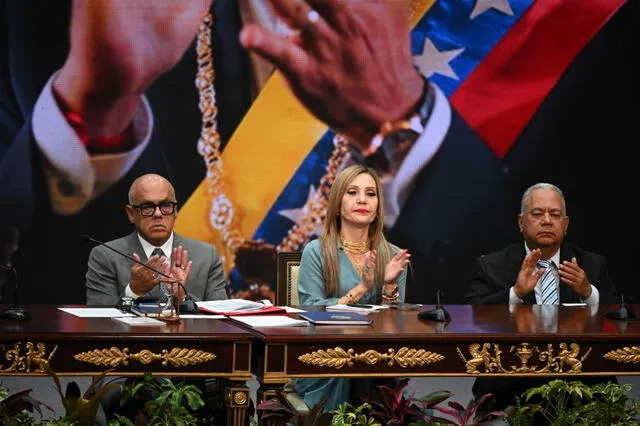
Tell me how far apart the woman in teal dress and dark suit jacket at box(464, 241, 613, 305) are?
0.41m

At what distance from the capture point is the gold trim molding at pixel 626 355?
13.4 ft

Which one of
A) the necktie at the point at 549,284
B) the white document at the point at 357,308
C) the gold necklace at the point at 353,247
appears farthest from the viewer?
the necktie at the point at 549,284

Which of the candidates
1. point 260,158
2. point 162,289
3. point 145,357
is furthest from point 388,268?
point 260,158

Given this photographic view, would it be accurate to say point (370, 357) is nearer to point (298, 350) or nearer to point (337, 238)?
point (298, 350)

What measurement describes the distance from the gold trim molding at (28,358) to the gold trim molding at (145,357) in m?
0.10

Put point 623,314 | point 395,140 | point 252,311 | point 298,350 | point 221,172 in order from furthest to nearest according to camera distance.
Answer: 1. point 395,140
2. point 221,172
3. point 623,314
4. point 252,311
5. point 298,350

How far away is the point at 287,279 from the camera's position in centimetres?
535

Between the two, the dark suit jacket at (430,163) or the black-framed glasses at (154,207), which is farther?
the dark suit jacket at (430,163)

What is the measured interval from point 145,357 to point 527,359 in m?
1.37

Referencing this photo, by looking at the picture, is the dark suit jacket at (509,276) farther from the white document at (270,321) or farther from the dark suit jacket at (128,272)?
the white document at (270,321)

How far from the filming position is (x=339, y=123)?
7.40m

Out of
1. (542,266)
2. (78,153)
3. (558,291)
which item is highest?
(78,153)

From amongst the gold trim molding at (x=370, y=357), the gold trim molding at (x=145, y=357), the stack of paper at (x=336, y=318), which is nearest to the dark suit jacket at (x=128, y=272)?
the stack of paper at (x=336, y=318)

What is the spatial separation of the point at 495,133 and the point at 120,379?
4.02 metres
